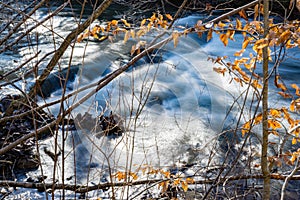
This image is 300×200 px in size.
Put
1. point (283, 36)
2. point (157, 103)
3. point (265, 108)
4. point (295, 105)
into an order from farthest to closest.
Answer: point (157, 103), point (295, 105), point (265, 108), point (283, 36)

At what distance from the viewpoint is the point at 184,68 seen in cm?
768

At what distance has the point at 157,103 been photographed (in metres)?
6.48

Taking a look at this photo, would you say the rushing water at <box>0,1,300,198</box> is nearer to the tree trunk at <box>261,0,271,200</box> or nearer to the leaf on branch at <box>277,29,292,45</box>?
the tree trunk at <box>261,0,271,200</box>

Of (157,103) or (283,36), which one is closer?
(283,36)

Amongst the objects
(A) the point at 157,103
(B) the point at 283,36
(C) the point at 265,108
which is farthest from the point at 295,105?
(A) the point at 157,103

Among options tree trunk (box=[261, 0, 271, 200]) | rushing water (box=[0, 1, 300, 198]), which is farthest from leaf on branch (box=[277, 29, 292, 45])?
rushing water (box=[0, 1, 300, 198])

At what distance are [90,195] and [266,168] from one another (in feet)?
8.46

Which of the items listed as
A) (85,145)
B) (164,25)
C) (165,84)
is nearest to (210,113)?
(165,84)

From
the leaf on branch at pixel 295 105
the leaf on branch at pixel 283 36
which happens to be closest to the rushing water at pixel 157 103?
the leaf on branch at pixel 295 105

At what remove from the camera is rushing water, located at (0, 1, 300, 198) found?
473cm

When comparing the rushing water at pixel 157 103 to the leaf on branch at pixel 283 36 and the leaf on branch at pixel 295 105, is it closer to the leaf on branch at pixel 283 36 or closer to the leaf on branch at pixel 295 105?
the leaf on branch at pixel 295 105

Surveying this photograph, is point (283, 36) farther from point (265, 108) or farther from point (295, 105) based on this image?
point (295, 105)

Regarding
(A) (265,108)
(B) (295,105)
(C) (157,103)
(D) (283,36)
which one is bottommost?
(C) (157,103)

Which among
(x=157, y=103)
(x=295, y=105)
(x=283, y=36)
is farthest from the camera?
(x=157, y=103)
